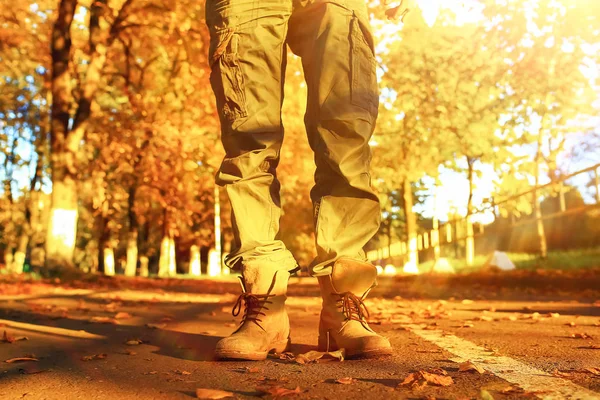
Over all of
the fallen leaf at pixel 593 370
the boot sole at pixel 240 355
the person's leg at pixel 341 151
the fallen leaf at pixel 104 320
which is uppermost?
the person's leg at pixel 341 151

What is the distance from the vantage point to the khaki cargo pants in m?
3.35

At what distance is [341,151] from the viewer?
3346mm


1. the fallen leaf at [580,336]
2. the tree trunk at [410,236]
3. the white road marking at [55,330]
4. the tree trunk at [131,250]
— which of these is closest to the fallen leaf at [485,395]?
the fallen leaf at [580,336]

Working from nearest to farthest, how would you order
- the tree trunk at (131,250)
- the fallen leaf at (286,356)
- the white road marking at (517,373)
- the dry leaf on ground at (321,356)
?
the white road marking at (517,373) < the dry leaf on ground at (321,356) < the fallen leaf at (286,356) < the tree trunk at (131,250)

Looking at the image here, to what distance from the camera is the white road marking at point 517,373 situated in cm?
200

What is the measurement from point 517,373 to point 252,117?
1666 millimetres

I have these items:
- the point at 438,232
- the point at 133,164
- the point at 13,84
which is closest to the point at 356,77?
the point at 133,164

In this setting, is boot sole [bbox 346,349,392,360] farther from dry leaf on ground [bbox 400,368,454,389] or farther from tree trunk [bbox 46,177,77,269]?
tree trunk [bbox 46,177,77,269]

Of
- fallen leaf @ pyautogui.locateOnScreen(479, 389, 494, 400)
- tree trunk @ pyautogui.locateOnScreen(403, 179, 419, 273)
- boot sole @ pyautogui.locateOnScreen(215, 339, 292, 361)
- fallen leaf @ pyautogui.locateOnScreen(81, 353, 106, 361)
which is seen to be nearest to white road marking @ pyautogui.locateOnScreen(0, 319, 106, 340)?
fallen leaf @ pyautogui.locateOnScreen(81, 353, 106, 361)

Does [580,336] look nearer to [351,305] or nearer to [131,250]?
[351,305]

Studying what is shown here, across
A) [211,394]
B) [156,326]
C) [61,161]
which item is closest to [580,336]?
[211,394]

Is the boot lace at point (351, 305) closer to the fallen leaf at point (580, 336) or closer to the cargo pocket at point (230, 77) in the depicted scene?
the cargo pocket at point (230, 77)

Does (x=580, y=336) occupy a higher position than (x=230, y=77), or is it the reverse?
(x=230, y=77)

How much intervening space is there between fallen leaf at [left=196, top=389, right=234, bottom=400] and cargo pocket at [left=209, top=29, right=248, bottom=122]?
1.62 metres
